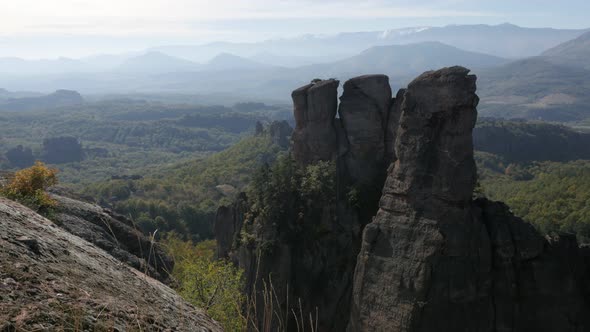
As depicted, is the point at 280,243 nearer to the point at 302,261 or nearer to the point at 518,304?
the point at 302,261

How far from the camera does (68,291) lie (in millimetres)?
6422

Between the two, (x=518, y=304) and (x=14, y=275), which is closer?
(x=14, y=275)

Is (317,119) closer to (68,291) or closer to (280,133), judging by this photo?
(68,291)

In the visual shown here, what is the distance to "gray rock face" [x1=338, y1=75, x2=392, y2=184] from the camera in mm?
30188

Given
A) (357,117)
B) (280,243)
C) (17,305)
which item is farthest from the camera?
(357,117)

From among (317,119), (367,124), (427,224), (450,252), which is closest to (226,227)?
(317,119)

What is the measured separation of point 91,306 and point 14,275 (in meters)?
1.15

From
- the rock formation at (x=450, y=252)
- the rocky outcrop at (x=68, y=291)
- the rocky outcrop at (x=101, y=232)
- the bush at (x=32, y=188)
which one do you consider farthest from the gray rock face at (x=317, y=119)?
the rocky outcrop at (x=68, y=291)

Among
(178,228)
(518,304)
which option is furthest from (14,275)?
(178,228)

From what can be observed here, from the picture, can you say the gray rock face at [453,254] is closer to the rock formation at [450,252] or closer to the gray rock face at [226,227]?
the rock formation at [450,252]

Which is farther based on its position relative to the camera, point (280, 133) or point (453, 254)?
point (280, 133)

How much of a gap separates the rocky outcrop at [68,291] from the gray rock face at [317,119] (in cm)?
2264

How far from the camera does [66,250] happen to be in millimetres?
8664

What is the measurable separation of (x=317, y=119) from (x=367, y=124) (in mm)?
3490
